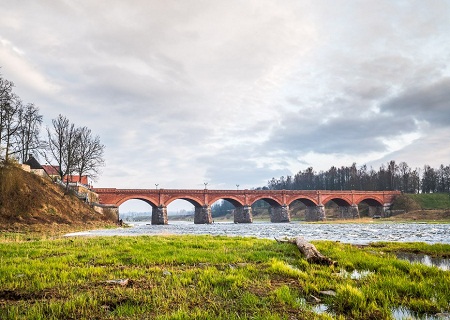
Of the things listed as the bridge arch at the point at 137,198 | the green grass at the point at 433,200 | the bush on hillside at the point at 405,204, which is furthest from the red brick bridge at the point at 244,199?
the green grass at the point at 433,200

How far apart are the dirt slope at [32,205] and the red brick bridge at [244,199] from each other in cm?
2762

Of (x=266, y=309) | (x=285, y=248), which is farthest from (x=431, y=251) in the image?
(x=266, y=309)

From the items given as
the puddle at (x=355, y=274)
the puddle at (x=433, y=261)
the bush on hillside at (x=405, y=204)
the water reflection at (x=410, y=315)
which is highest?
the water reflection at (x=410, y=315)

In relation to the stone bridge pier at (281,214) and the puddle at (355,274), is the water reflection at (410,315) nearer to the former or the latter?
the puddle at (355,274)

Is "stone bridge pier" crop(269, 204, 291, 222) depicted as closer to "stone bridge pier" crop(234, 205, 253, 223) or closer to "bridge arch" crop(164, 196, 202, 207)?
"stone bridge pier" crop(234, 205, 253, 223)

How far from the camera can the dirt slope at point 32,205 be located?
29016 mm

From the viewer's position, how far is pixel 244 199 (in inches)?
3620

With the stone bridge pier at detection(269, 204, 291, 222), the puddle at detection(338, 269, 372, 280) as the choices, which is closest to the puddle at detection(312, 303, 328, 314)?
the puddle at detection(338, 269, 372, 280)

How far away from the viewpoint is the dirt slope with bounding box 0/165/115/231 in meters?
29.0

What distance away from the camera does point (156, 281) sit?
698 cm

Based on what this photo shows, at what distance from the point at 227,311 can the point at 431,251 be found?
498 inches

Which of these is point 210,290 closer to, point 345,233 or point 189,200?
point 345,233

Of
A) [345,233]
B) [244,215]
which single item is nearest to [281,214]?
[244,215]

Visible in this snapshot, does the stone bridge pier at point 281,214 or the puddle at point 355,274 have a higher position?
the puddle at point 355,274
